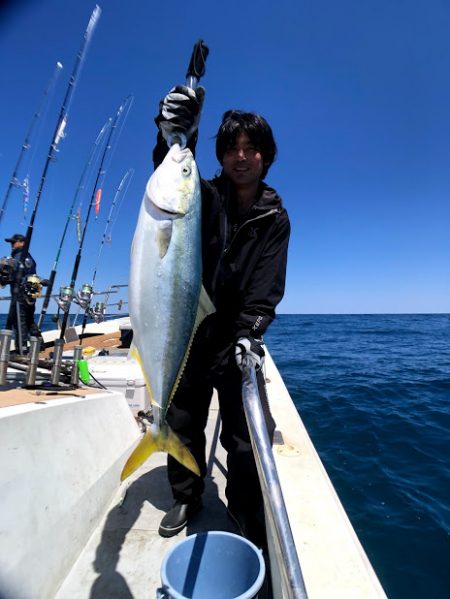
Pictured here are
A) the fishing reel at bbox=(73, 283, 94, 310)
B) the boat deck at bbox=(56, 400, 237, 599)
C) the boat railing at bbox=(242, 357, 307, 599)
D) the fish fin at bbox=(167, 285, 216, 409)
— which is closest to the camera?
the boat railing at bbox=(242, 357, 307, 599)

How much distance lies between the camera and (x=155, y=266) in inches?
58.8

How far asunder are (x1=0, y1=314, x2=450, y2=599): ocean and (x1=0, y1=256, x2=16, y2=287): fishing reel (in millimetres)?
5076

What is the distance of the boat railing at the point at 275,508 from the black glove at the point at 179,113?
53.9 inches

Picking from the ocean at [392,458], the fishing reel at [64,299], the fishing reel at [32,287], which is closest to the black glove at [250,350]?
the ocean at [392,458]

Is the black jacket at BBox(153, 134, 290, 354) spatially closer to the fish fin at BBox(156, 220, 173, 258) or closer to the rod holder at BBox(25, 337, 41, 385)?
the fish fin at BBox(156, 220, 173, 258)

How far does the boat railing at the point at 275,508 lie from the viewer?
908 mm

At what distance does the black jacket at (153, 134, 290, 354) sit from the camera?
2.22 metres

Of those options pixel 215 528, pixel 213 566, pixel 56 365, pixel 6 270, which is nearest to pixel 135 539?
pixel 215 528

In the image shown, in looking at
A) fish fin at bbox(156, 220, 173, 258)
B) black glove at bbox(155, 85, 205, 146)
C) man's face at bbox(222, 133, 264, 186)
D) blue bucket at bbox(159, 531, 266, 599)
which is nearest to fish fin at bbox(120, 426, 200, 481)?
blue bucket at bbox(159, 531, 266, 599)

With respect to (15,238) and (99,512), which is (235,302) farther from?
(15,238)

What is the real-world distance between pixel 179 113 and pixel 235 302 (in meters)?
1.21

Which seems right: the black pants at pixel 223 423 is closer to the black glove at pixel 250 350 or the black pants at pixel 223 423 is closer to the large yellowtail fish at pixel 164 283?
the black glove at pixel 250 350

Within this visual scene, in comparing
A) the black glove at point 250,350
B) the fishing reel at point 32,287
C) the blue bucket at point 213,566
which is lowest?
the blue bucket at point 213,566

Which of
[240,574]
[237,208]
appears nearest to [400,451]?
[240,574]
